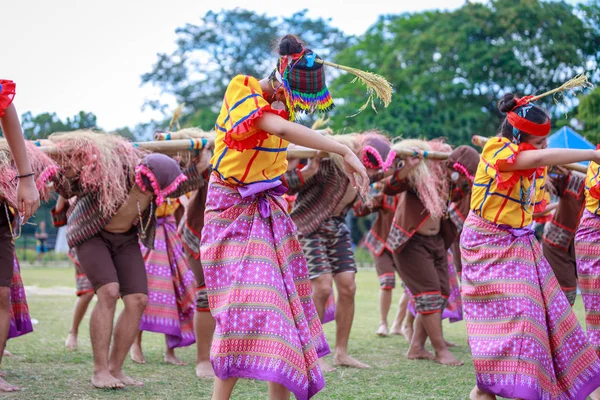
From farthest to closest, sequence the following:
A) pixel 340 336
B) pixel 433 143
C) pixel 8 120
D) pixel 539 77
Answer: pixel 539 77
pixel 433 143
pixel 340 336
pixel 8 120

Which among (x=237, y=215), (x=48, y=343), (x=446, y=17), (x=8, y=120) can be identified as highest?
(x=446, y=17)

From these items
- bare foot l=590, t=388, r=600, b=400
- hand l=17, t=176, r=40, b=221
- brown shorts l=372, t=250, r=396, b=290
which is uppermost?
hand l=17, t=176, r=40, b=221

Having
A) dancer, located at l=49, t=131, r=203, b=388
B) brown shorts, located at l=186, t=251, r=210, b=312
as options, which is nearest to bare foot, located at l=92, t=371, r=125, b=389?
dancer, located at l=49, t=131, r=203, b=388

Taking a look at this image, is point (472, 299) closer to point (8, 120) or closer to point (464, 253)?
point (464, 253)

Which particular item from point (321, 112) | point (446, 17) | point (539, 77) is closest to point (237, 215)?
point (321, 112)

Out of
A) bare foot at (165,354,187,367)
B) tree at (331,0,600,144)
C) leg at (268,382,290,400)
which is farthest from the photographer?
tree at (331,0,600,144)

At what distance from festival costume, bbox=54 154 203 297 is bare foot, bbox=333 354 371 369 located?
1.89 meters

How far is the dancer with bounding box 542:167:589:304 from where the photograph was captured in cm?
750

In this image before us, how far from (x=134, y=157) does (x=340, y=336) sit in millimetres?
2437

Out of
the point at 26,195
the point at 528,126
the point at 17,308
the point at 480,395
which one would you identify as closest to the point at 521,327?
the point at 480,395

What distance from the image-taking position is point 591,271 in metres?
5.91

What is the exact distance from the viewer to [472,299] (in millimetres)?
5141

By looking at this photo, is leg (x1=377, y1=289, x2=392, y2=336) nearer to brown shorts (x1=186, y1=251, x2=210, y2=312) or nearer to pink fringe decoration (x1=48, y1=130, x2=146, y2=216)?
brown shorts (x1=186, y1=251, x2=210, y2=312)

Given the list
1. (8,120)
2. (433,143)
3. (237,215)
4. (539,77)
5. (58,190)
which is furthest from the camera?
(539,77)
